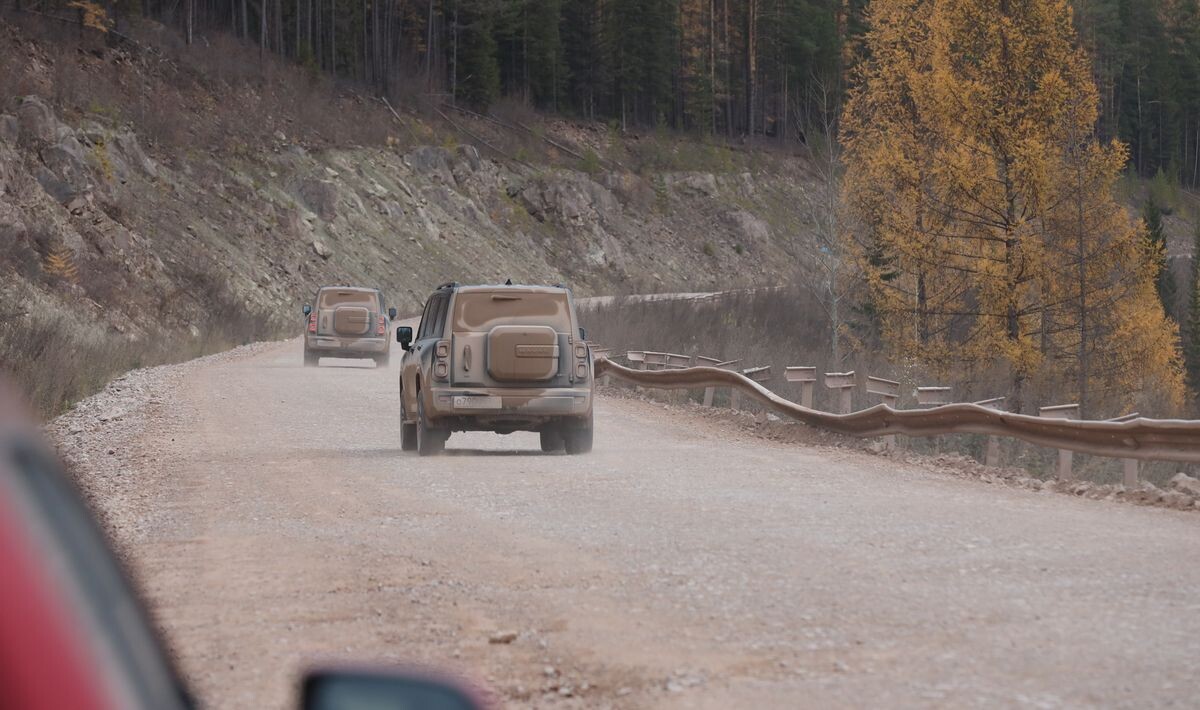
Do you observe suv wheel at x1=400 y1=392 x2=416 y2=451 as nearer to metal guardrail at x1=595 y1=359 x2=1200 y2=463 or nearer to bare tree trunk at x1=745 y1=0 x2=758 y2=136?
metal guardrail at x1=595 y1=359 x2=1200 y2=463

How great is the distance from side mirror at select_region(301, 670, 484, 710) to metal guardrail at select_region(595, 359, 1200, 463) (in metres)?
11.6

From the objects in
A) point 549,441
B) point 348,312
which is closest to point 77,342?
point 348,312

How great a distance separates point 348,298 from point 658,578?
82.2ft

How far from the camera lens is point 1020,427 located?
1454 cm

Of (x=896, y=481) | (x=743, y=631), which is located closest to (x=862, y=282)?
(x=896, y=481)

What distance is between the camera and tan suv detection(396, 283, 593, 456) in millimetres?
15383

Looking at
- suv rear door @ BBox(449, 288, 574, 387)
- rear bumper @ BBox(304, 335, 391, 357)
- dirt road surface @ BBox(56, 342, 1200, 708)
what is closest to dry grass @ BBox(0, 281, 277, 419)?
rear bumper @ BBox(304, 335, 391, 357)

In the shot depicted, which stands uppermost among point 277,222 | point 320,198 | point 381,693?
point 320,198

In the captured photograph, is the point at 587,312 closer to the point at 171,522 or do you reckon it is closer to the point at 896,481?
the point at 896,481

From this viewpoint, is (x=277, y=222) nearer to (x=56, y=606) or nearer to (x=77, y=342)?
(x=77, y=342)

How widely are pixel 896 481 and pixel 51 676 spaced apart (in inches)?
522

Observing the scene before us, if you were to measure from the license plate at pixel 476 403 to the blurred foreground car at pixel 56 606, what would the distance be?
14.1 metres

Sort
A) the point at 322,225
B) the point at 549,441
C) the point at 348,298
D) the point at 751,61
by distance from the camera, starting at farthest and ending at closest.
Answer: the point at 751,61 < the point at 322,225 < the point at 348,298 < the point at 549,441

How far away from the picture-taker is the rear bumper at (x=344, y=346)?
104 feet
